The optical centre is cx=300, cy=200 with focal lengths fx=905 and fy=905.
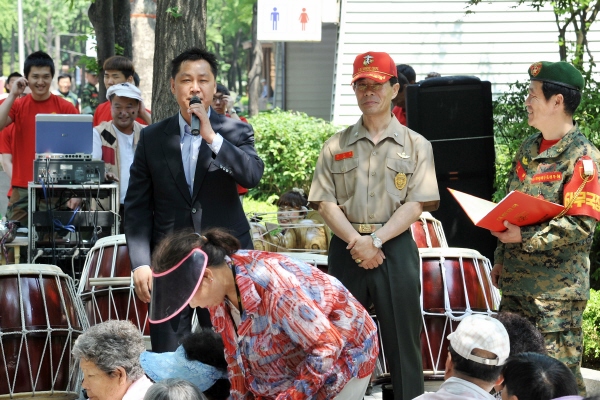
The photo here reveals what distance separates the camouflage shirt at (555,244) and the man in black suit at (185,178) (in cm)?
137

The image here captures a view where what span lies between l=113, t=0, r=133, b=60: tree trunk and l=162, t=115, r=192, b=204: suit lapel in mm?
6459

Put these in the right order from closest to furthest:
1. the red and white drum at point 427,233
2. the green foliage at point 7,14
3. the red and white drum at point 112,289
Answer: the red and white drum at point 112,289, the red and white drum at point 427,233, the green foliage at point 7,14

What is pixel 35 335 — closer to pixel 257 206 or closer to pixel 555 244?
pixel 555 244

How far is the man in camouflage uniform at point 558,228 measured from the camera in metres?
4.40

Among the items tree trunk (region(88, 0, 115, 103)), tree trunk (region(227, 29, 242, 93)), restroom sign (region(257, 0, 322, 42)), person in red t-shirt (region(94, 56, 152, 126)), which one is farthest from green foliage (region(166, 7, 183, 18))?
tree trunk (region(227, 29, 242, 93))

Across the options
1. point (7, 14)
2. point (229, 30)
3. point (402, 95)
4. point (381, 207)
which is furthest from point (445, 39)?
point (7, 14)

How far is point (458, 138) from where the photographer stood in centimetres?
770

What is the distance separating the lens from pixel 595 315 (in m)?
6.57

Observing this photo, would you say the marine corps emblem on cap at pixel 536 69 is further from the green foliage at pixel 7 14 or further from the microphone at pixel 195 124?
the green foliage at pixel 7 14

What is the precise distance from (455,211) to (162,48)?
2.78 meters

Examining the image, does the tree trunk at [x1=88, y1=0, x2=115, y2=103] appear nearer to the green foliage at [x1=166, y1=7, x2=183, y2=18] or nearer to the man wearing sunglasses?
Answer: the green foliage at [x1=166, y1=7, x2=183, y2=18]

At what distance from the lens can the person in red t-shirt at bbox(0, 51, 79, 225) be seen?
788 centimetres

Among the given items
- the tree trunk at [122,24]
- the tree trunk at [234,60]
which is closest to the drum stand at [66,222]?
the tree trunk at [122,24]

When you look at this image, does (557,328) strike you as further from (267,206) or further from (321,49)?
(321,49)
